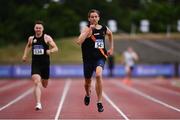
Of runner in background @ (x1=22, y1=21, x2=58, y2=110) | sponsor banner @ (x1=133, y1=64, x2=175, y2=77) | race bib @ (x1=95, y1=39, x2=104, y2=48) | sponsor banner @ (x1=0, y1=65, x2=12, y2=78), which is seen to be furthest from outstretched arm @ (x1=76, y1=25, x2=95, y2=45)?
sponsor banner @ (x1=133, y1=64, x2=175, y2=77)

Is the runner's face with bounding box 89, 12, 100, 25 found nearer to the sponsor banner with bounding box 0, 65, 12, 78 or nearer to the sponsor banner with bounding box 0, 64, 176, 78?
the sponsor banner with bounding box 0, 64, 176, 78

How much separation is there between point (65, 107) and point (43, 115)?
8.81ft

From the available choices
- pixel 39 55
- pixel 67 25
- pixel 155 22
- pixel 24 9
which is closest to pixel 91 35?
pixel 39 55

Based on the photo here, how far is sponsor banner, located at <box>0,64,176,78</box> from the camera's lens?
46250mm

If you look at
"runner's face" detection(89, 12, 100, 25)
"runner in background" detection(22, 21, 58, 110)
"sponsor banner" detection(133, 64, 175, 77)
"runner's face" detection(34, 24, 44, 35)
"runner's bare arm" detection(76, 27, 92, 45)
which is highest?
"runner's face" detection(89, 12, 100, 25)

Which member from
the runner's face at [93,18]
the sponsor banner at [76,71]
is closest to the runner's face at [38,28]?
the runner's face at [93,18]

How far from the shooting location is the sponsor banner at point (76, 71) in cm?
4625

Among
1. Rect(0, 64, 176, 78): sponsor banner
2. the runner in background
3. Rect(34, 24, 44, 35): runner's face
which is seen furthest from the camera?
Rect(0, 64, 176, 78): sponsor banner

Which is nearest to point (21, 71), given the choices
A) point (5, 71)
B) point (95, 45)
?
point (5, 71)

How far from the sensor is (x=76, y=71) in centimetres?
4656

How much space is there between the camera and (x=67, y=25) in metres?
71.4

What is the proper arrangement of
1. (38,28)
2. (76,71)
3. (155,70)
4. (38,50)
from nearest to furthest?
(38,28), (38,50), (76,71), (155,70)

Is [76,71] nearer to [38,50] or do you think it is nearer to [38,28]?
[38,50]

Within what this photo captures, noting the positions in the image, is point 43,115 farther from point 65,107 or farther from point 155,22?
point 155,22
